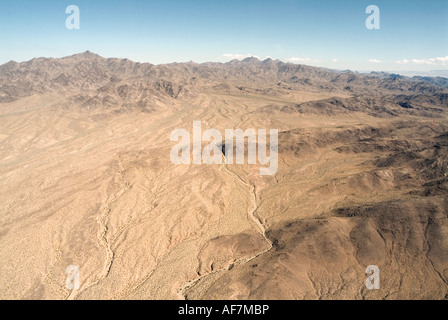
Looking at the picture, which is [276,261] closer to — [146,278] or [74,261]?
[146,278]

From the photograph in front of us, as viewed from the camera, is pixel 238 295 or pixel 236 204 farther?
pixel 236 204

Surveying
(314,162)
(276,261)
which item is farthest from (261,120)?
(276,261)

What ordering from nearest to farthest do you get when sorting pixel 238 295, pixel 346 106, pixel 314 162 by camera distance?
1. pixel 238 295
2. pixel 314 162
3. pixel 346 106

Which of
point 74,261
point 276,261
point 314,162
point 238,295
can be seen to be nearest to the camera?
point 238,295

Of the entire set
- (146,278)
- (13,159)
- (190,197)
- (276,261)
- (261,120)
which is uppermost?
(261,120)

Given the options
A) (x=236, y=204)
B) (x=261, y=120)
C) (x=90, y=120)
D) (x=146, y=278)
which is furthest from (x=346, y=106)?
(x=146, y=278)

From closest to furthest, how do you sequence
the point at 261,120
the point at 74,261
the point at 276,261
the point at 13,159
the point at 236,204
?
the point at 276,261, the point at 74,261, the point at 236,204, the point at 13,159, the point at 261,120

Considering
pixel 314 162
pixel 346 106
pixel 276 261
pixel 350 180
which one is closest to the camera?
pixel 276 261

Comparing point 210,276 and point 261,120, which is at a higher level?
point 261,120
